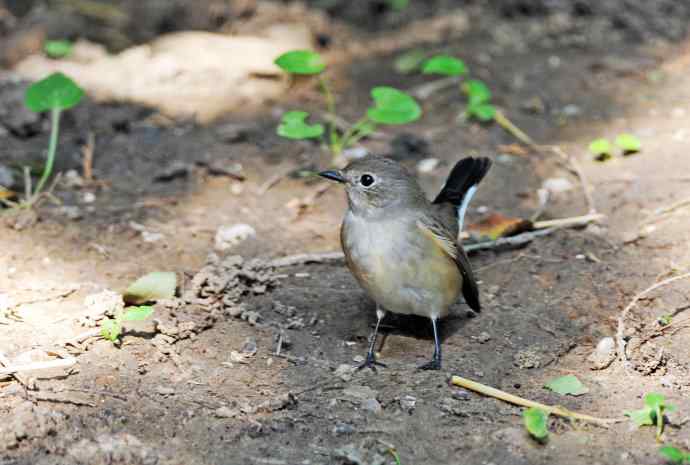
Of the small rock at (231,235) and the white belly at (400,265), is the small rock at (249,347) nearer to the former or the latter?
the white belly at (400,265)

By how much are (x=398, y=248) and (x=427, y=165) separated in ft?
6.87

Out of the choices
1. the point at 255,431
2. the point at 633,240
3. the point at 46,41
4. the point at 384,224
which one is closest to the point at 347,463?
the point at 255,431

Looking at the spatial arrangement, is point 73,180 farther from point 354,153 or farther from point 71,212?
point 354,153

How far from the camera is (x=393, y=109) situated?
6031mm

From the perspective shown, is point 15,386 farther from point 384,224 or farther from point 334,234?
point 334,234

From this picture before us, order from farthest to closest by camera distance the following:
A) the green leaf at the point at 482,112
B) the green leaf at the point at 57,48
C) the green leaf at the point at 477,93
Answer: the green leaf at the point at 57,48 < the green leaf at the point at 477,93 < the green leaf at the point at 482,112

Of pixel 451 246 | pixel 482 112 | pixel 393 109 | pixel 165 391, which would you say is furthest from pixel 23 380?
pixel 482 112

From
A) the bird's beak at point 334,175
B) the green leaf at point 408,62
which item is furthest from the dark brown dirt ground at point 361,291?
the bird's beak at point 334,175

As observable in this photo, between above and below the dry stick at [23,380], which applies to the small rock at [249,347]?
below

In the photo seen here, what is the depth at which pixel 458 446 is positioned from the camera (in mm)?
3738

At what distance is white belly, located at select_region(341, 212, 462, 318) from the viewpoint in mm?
4602

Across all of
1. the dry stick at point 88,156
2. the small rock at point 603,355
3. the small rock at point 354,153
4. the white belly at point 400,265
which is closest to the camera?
the small rock at point 603,355

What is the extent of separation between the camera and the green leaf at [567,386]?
13.7ft

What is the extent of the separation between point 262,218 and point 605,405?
2.80 metres
